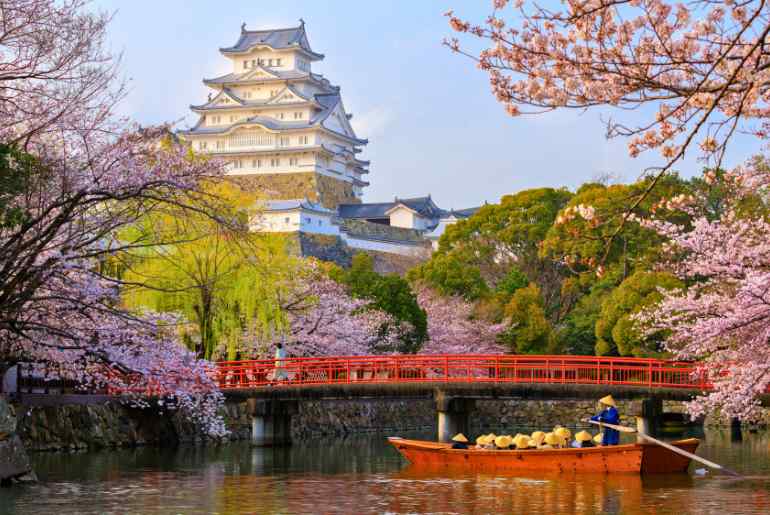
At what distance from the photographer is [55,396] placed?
26234 mm

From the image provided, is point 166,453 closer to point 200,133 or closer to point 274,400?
point 274,400

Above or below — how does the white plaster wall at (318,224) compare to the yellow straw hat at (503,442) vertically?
above

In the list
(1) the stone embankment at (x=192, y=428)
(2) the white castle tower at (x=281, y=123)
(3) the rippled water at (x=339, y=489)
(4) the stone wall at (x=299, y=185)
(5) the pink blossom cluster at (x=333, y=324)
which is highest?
(2) the white castle tower at (x=281, y=123)

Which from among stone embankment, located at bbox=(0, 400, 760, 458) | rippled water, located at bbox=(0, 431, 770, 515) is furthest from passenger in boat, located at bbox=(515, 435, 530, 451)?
stone embankment, located at bbox=(0, 400, 760, 458)

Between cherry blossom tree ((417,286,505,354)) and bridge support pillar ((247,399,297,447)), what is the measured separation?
11909 millimetres

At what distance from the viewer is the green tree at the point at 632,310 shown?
39.1 m

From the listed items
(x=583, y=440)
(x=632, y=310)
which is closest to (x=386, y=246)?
(x=632, y=310)

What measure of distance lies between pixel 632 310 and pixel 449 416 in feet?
37.5

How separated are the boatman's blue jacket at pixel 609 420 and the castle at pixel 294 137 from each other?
4630cm

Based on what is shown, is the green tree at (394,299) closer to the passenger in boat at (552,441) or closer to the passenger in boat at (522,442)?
the passenger in boat at (522,442)

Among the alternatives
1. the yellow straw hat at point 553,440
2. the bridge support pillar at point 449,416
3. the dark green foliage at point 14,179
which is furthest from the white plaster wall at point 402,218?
the dark green foliage at point 14,179

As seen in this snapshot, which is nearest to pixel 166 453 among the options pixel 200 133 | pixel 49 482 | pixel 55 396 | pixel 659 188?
pixel 55 396

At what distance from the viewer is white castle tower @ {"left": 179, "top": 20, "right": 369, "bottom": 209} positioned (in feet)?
239

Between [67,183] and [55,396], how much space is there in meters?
12.2
